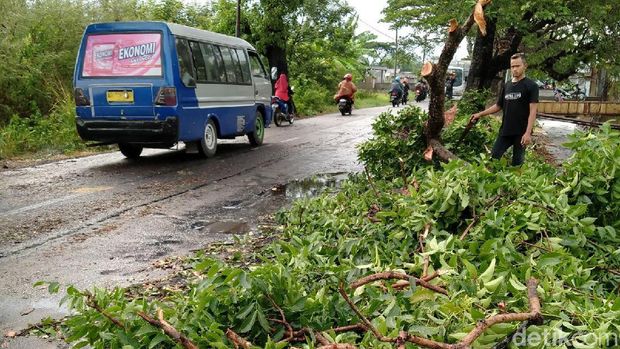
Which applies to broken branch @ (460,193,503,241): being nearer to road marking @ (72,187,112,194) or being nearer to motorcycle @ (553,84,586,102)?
road marking @ (72,187,112,194)

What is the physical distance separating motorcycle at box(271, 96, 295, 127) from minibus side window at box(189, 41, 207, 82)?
837 cm

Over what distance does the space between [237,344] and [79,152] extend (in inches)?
451

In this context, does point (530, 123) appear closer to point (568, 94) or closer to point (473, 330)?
point (473, 330)

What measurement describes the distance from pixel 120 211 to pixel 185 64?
448cm

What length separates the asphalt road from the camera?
490 centimetres

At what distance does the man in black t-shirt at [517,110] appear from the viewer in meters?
7.01

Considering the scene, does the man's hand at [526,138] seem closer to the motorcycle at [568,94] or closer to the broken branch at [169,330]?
the broken branch at [169,330]

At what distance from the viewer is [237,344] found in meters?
2.25

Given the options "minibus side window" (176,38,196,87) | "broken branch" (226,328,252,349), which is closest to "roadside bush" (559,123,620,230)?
"broken branch" (226,328,252,349)

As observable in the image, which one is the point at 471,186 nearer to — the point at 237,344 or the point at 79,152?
the point at 237,344

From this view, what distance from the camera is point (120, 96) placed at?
10.3 meters

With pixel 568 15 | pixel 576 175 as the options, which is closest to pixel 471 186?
pixel 576 175

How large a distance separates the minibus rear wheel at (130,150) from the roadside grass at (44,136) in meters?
1.40

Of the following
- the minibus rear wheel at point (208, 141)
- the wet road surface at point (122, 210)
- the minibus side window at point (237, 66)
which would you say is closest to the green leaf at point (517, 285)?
the wet road surface at point (122, 210)
